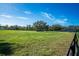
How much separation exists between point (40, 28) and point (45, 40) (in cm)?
13

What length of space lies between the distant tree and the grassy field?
4 centimetres

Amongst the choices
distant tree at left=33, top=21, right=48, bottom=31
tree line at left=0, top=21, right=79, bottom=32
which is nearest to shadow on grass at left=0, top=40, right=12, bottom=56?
tree line at left=0, top=21, right=79, bottom=32

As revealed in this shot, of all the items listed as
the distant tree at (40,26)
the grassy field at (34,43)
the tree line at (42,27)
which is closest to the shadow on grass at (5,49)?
the grassy field at (34,43)

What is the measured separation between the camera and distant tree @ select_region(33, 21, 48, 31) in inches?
77.4

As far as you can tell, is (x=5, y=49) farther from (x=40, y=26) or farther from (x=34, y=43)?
(x=40, y=26)

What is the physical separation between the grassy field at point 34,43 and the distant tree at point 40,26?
0.04 m

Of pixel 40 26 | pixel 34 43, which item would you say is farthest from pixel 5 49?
pixel 40 26

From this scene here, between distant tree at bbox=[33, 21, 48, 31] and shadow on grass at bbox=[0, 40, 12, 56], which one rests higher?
distant tree at bbox=[33, 21, 48, 31]

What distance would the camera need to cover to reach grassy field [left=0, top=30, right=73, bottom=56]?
77.0 inches

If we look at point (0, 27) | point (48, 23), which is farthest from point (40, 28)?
point (0, 27)

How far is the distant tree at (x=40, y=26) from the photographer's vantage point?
1966 millimetres

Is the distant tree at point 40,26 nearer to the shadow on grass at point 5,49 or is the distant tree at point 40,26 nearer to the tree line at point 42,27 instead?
the tree line at point 42,27

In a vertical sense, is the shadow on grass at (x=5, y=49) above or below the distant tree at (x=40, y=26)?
below

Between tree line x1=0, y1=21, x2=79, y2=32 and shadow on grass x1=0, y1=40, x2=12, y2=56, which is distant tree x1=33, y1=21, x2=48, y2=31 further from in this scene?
shadow on grass x1=0, y1=40, x2=12, y2=56
